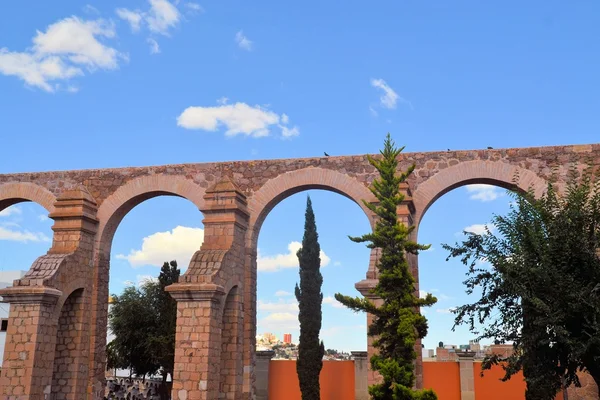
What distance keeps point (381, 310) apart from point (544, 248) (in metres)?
2.46

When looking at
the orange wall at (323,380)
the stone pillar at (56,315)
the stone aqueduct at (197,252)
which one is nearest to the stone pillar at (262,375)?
the orange wall at (323,380)

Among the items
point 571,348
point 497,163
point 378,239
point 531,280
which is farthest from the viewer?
point 497,163

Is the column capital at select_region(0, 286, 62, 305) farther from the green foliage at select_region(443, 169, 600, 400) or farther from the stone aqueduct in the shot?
the green foliage at select_region(443, 169, 600, 400)

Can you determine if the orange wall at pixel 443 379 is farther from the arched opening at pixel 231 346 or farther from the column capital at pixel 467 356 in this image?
the arched opening at pixel 231 346

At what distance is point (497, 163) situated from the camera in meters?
12.5

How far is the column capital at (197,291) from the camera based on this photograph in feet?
35.4

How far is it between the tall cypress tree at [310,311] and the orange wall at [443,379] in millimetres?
2659

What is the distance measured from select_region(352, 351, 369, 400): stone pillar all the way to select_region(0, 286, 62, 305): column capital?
24.8 feet

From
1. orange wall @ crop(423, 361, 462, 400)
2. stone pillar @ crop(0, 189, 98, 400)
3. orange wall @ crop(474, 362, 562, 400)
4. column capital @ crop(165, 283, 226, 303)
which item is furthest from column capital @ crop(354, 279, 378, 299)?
orange wall @ crop(423, 361, 462, 400)

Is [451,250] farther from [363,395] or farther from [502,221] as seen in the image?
[363,395]

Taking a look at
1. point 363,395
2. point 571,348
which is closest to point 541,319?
point 571,348

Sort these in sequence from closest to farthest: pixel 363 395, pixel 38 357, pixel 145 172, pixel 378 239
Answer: pixel 378 239
pixel 38 357
pixel 145 172
pixel 363 395

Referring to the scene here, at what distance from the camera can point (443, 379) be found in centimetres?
1569

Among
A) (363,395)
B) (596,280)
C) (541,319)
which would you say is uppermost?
(596,280)
